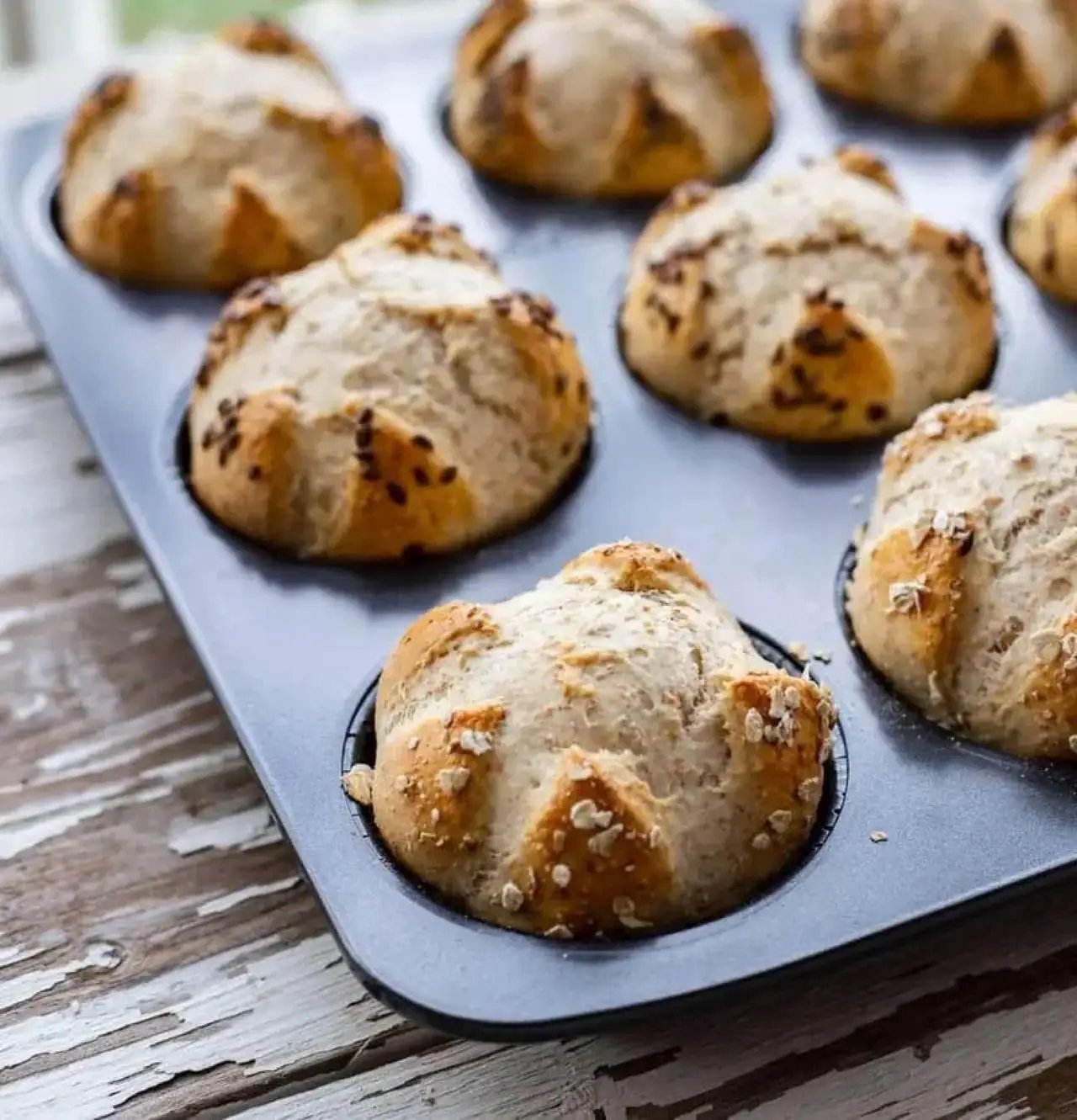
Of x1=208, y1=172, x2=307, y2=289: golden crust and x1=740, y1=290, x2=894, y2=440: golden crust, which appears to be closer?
x1=740, y1=290, x2=894, y2=440: golden crust

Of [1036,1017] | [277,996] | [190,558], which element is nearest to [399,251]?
[190,558]

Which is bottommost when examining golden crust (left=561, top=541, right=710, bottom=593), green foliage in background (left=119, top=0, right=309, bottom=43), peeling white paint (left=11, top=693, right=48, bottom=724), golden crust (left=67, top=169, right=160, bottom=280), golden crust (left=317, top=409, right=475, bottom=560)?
green foliage in background (left=119, top=0, right=309, bottom=43)

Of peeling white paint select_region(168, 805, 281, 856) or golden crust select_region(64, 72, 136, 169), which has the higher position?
golden crust select_region(64, 72, 136, 169)

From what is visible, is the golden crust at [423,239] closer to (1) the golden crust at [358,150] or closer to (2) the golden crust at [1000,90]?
(1) the golden crust at [358,150]

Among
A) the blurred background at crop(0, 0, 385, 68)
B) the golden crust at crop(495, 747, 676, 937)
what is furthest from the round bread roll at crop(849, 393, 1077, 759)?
the blurred background at crop(0, 0, 385, 68)

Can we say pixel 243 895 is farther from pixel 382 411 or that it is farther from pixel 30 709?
pixel 382 411

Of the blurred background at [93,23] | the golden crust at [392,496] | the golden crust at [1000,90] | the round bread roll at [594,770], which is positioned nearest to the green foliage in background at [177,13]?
the blurred background at [93,23]

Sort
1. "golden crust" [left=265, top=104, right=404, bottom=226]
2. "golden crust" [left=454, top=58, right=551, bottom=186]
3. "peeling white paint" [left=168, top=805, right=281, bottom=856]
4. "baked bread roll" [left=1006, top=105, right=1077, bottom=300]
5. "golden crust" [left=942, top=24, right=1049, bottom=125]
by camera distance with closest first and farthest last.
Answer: "peeling white paint" [left=168, top=805, right=281, bottom=856]
"baked bread roll" [left=1006, top=105, right=1077, bottom=300]
"golden crust" [left=265, top=104, right=404, bottom=226]
"golden crust" [left=454, top=58, right=551, bottom=186]
"golden crust" [left=942, top=24, right=1049, bottom=125]

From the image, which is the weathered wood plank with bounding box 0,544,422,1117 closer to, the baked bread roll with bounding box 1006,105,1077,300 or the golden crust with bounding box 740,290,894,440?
the golden crust with bounding box 740,290,894,440

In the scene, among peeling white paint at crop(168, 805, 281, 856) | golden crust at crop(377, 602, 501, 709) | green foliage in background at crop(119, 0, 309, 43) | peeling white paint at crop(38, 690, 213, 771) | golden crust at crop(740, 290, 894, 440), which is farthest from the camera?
green foliage in background at crop(119, 0, 309, 43)
